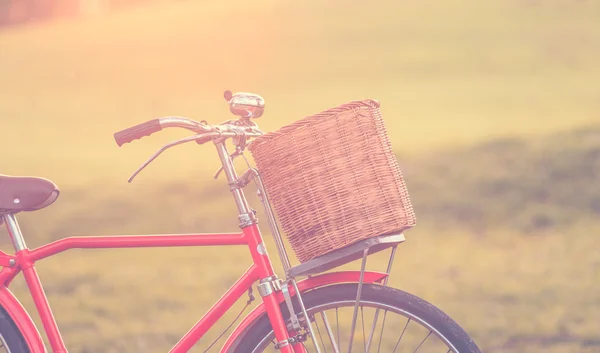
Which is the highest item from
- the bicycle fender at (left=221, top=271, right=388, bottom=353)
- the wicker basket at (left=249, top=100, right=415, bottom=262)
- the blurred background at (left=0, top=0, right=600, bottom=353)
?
the wicker basket at (left=249, top=100, right=415, bottom=262)

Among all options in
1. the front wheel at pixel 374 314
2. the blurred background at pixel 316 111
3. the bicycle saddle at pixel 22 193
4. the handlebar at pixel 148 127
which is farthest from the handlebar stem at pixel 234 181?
the blurred background at pixel 316 111

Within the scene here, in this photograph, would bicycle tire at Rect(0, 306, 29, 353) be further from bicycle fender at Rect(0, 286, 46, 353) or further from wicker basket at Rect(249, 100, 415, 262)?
wicker basket at Rect(249, 100, 415, 262)

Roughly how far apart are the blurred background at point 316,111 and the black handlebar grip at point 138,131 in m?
3.07

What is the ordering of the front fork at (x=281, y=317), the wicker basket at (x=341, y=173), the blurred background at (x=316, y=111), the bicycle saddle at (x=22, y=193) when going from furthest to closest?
the blurred background at (x=316, y=111), the bicycle saddle at (x=22, y=193), the front fork at (x=281, y=317), the wicker basket at (x=341, y=173)

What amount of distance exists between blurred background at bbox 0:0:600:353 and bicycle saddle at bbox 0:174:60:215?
2.87 meters

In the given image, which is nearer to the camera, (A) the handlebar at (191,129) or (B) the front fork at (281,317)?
(A) the handlebar at (191,129)

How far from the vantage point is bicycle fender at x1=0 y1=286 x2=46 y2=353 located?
2635mm

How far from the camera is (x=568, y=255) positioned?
6812mm

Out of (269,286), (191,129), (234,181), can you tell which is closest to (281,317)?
(269,286)

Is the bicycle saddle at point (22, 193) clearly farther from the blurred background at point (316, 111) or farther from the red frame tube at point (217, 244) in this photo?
the blurred background at point (316, 111)

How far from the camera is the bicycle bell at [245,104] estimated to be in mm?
2457

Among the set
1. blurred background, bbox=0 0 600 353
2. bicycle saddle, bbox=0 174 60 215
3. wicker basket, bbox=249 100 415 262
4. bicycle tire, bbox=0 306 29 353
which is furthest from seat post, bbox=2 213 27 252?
blurred background, bbox=0 0 600 353

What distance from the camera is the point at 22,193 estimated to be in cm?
261

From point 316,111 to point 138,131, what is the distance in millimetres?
9805
